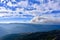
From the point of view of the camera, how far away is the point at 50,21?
59.7 inches

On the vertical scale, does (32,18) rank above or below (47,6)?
below

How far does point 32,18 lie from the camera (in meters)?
1.51

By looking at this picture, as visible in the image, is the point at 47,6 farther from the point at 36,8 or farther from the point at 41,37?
the point at 41,37

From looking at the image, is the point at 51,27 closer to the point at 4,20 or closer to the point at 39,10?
the point at 39,10

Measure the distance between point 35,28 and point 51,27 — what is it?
0.56 feet

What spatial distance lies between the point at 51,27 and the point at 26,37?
0.28 meters

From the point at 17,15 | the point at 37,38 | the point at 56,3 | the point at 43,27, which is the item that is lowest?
the point at 37,38

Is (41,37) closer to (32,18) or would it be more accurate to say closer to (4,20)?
(32,18)

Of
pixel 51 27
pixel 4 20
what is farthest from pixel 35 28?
pixel 4 20

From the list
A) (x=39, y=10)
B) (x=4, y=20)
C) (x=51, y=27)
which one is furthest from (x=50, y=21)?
(x=4, y=20)

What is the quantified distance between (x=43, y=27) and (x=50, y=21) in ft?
0.32

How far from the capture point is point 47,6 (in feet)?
4.97

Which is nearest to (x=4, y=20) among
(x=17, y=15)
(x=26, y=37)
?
(x=17, y=15)

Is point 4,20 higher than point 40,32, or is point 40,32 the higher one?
point 4,20
